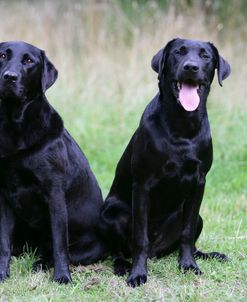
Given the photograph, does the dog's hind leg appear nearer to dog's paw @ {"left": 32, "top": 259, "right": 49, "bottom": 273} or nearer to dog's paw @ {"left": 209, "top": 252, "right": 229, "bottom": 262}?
dog's paw @ {"left": 209, "top": 252, "right": 229, "bottom": 262}

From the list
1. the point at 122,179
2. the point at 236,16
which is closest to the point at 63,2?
the point at 236,16

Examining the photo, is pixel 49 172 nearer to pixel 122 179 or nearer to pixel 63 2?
pixel 122 179

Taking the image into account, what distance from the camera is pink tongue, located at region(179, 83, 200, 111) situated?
13.3ft

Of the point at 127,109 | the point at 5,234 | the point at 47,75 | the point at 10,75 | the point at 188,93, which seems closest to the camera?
the point at 10,75

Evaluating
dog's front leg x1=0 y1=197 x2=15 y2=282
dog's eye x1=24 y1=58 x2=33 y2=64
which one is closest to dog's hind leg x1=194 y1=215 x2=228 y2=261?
dog's front leg x1=0 y1=197 x2=15 y2=282

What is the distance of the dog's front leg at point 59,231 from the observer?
416 centimetres

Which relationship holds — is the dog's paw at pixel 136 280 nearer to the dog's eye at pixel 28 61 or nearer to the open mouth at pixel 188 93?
the open mouth at pixel 188 93

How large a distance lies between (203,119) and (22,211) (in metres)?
1.29

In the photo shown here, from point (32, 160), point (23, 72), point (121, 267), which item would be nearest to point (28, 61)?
point (23, 72)

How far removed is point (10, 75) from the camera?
3.99m

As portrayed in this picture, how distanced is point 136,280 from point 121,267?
327mm

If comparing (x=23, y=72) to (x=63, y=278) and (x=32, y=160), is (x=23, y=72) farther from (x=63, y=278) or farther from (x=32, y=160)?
(x=63, y=278)

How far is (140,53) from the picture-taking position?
9125 mm

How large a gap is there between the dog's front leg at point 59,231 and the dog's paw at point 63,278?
0.01m
